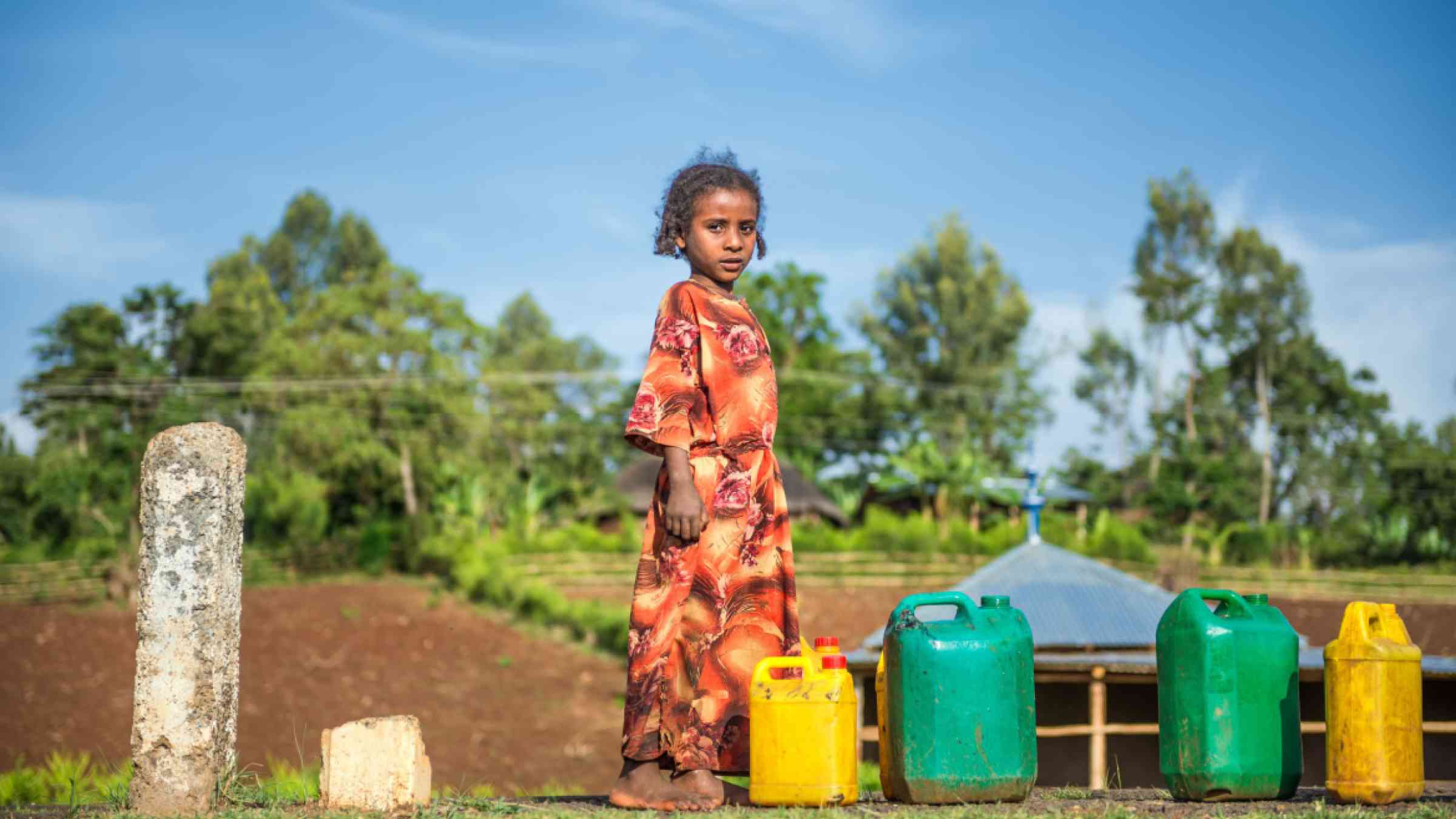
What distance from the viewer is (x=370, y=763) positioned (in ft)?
11.6

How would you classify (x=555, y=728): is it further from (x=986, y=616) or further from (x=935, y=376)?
(x=935, y=376)

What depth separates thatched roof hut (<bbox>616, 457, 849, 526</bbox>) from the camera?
3734 cm

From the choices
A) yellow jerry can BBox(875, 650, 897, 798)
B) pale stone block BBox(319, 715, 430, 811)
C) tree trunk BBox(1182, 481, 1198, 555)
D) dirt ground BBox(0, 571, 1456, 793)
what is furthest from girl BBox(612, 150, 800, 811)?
tree trunk BBox(1182, 481, 1198, 555)

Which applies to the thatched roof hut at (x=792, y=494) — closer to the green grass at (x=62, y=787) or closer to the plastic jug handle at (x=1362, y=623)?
the green grass at (x=62, y=787)

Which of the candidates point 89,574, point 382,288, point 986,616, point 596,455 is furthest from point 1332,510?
point 986,616

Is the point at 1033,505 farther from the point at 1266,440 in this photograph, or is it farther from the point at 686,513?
the point at 1266,440

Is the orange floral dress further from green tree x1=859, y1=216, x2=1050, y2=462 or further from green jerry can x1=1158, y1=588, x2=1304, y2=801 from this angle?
green tree x1=859, y1=216, x2=1050, y2=462

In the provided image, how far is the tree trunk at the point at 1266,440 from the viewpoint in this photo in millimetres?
43031

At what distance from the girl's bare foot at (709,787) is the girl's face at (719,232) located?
1445mm

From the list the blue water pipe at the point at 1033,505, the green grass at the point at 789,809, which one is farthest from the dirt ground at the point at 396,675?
the green grass at the point at 789,809

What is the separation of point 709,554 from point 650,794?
0.67m

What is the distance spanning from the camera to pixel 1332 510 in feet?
141

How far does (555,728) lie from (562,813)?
1680 centimetres

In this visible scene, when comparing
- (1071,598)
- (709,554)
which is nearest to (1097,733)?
(1071,598)
